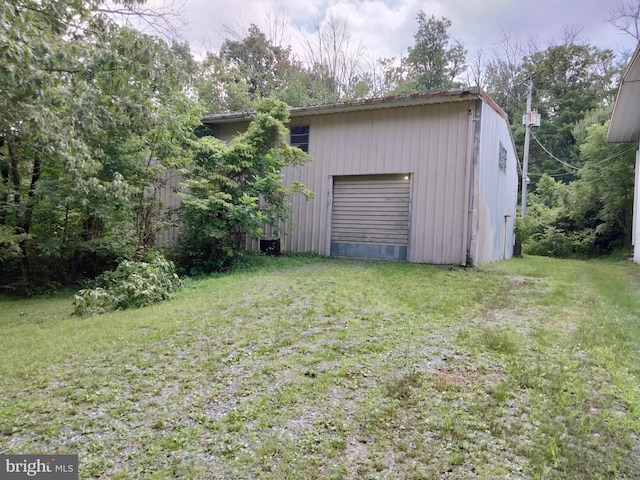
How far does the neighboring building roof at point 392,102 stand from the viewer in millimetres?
7301

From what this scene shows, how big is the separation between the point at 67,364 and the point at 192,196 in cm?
461

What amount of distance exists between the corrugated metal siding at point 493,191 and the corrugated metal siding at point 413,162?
498 mm

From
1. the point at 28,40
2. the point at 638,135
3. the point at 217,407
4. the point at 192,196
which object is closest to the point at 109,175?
the point at 192,196

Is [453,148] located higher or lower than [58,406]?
higher

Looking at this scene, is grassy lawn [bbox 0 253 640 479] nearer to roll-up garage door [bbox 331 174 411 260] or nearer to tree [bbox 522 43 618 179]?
roll-up garage door [bbox 331 174 411 260]

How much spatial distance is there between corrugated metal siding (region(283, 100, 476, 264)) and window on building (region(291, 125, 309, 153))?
164 mm

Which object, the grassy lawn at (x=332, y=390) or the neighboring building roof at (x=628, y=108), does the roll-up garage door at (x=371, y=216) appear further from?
the neighboring building roof at (x=628, y=108)

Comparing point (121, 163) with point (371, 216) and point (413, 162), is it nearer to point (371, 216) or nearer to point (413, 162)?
point (371, 216)

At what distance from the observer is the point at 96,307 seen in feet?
15.9

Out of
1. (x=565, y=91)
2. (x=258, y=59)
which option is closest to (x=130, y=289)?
(x=258, y=59)

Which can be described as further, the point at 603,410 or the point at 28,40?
the point at 28,40

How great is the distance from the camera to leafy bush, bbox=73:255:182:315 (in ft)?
16.1

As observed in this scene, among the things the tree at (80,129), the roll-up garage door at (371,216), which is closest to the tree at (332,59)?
the roll-up garage door at (371,216)

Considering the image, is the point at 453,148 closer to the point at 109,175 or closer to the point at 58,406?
the point at 109,175
